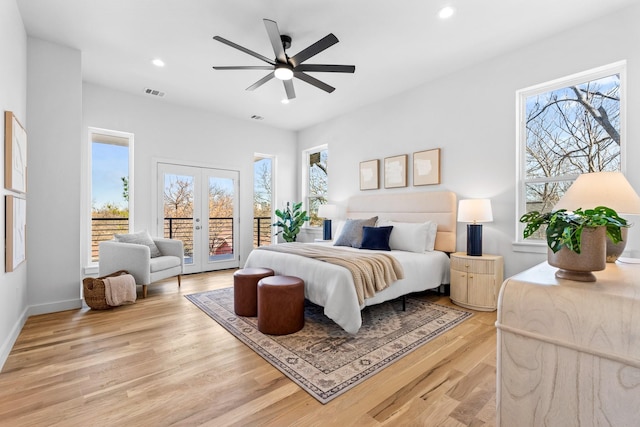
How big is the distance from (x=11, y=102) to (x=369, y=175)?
4.31m

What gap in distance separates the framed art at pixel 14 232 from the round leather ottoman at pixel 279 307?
198 centimetres

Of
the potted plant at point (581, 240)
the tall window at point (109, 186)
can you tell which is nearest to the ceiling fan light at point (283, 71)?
the potted plant at point (581, 240)

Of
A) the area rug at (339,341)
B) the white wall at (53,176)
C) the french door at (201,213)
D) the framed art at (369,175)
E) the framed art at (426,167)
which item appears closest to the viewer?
the area rug at (339,341)

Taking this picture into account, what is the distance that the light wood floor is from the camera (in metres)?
1.59

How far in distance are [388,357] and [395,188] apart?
116 inches

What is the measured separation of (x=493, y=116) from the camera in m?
3.61

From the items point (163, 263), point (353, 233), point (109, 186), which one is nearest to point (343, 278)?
point (353, 233)

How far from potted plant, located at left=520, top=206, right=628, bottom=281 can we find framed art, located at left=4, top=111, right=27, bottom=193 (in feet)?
11.2

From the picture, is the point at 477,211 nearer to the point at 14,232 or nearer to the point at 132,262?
the point at 132,262

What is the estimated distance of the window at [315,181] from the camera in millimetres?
6182

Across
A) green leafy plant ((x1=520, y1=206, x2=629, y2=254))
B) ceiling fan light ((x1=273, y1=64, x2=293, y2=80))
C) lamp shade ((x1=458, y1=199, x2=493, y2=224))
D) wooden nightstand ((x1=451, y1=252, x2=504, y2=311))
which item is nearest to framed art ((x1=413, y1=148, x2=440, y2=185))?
lamp shade ((x1=458, y1=199, x2=493, y2=224))

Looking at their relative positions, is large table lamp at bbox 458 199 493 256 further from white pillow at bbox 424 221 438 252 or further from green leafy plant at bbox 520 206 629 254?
green leafy plant at bbox 520 206 629 254

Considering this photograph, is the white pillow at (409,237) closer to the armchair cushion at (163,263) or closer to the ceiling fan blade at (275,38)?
the ceiling fan blade at (275,38)

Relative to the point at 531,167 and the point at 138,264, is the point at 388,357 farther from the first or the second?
the point at 138,264
